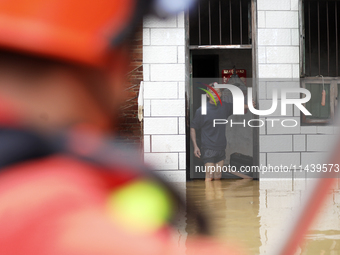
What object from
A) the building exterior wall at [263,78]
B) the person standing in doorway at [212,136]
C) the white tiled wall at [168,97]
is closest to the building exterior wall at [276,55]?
the building exterior wall at [263,78]

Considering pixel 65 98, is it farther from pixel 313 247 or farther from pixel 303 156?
pixel 303 156

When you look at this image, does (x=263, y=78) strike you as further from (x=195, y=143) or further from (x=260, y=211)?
(x=260, y=211)

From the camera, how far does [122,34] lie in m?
0.33

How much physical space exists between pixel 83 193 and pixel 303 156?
5.03 metres

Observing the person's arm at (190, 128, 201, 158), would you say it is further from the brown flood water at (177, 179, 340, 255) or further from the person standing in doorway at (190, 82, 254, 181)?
the brown flood water at (177, 179, 340, 255)

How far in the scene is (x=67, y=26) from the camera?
0.98ft

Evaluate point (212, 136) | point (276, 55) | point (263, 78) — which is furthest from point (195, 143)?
point (276, 55)

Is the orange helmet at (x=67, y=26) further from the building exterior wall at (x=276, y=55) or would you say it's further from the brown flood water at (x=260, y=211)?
the building exterior wall at (x=276, y=55)

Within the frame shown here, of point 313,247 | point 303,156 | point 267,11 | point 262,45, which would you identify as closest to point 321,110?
point 303,156

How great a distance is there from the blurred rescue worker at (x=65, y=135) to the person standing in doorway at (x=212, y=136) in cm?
459

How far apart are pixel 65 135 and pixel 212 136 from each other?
4760 millimetres

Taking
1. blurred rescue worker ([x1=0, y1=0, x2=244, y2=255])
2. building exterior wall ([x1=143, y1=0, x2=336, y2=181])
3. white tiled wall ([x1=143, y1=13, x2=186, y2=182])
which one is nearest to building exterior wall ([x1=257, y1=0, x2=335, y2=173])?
building exterior wall ([x1=143, y1=0, x2=336, y2=181])

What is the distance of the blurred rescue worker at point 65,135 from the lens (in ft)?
0.97

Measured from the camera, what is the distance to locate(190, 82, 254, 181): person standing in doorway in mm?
4965
